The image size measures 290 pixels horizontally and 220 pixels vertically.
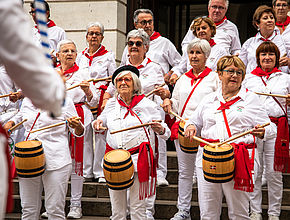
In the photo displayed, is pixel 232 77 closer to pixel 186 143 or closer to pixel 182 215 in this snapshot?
pixel 186 143

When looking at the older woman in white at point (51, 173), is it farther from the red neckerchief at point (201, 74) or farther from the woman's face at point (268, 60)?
the woman's face at point (268, 60)

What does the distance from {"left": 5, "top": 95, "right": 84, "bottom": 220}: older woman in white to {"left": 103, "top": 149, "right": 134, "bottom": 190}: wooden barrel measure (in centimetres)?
48

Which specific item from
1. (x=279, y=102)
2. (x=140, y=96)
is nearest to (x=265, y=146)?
(x=279, y=102)

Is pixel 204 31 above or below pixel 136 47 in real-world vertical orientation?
above

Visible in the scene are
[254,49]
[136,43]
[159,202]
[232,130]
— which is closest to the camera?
[232,130]

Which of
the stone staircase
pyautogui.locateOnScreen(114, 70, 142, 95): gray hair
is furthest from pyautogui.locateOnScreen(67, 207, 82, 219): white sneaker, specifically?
pyautogui.locateOnScreen(114, 70, 142, 95): gray hair

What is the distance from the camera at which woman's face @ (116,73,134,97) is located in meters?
5.18

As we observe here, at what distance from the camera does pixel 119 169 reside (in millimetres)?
4691

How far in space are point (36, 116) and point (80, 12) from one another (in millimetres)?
4510

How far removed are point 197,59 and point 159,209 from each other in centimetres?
188

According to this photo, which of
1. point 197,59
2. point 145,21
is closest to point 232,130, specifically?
point 197,59

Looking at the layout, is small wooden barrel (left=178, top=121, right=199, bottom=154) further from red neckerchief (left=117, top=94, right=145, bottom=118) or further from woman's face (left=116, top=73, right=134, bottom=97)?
woman's face (left=116, top=73, right=134, bottom=97)

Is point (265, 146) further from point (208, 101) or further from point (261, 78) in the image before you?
point (208, 101)

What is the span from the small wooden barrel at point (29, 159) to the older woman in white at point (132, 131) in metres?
0.69
